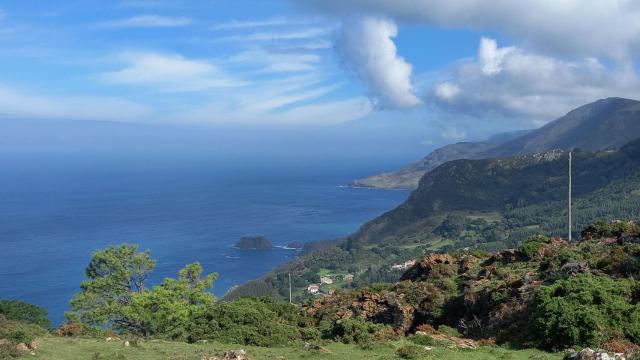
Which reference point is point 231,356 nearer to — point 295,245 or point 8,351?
point 8,351

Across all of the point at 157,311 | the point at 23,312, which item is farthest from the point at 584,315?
the point at 23,312

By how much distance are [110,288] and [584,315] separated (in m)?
27.6

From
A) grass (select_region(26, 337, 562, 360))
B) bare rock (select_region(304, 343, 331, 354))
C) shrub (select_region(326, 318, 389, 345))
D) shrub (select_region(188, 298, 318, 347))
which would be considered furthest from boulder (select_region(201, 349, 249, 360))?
shrub (select_region(326, 318, 389, 345))

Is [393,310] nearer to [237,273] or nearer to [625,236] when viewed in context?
[625,236]

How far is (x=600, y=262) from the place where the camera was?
2534 cm

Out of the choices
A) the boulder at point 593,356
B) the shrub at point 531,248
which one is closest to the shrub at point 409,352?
the boulder at point 593,356

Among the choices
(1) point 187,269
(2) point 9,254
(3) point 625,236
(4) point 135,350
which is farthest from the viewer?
(2) point 9,254

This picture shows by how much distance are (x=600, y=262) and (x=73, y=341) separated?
76.6 ft

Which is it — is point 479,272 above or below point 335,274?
above

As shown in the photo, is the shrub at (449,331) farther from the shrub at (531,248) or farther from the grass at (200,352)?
the shrub at (531,248)

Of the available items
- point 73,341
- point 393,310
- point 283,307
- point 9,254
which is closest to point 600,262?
point 393,310

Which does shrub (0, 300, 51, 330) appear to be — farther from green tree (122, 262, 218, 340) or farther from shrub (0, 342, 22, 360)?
shrub (0, 342, 22, 360)

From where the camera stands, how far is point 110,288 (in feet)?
111

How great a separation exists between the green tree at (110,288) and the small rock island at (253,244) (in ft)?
485
